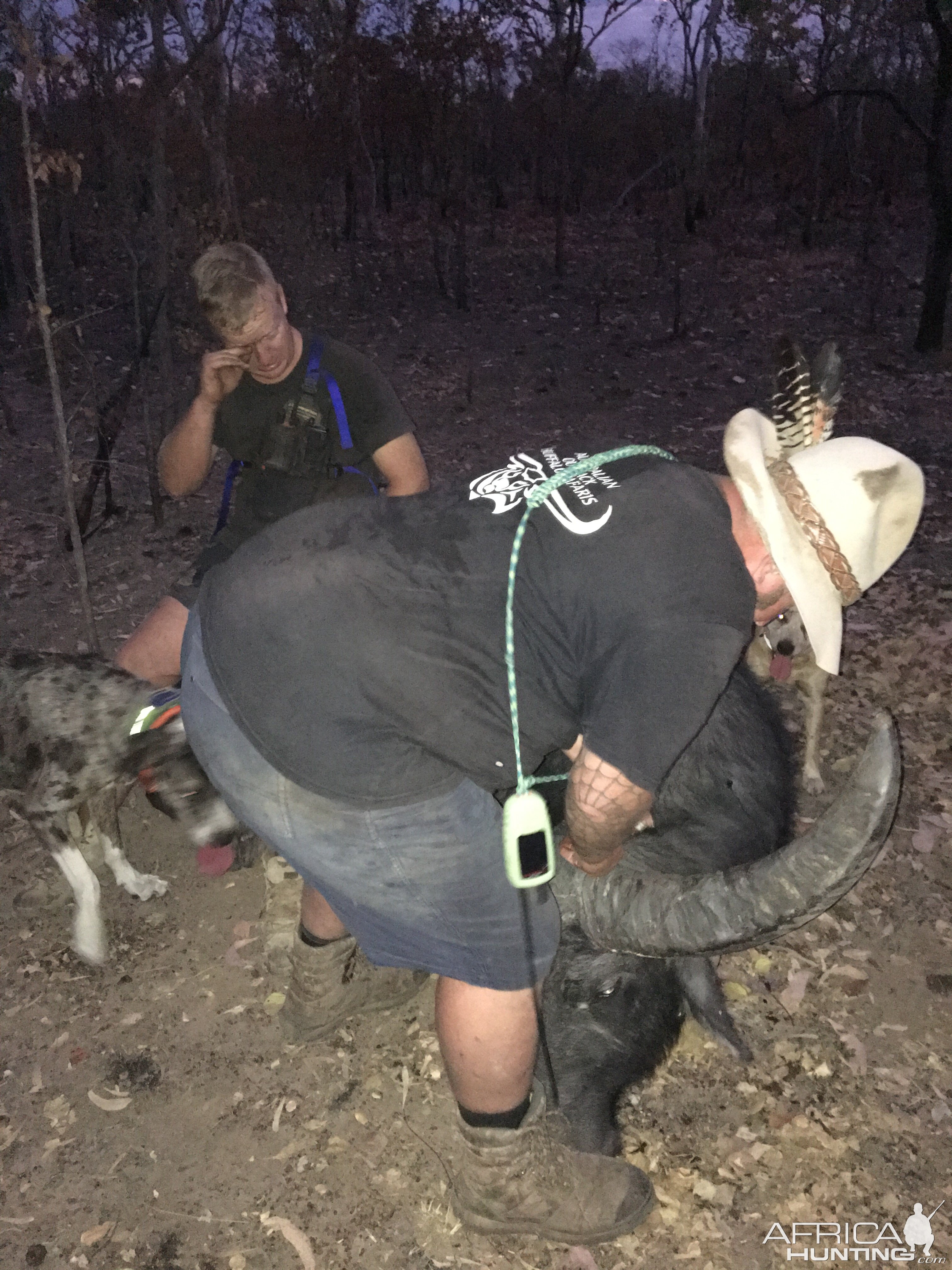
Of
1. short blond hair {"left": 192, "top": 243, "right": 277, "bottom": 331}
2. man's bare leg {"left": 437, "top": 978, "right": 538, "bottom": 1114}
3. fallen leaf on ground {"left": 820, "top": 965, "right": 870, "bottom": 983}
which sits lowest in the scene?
fallen leaf on ground {"left": 820, "top": 965, "right": 870, "bottom": 983}

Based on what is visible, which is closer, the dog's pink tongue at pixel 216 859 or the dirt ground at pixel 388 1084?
the dirt ground at pixel 388 1084

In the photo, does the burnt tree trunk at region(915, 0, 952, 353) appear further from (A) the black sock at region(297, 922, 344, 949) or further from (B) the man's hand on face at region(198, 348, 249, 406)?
(A) the black sock at region(297, 922, 344, 949)

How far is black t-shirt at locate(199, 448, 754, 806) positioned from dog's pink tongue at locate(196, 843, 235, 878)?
231 cm

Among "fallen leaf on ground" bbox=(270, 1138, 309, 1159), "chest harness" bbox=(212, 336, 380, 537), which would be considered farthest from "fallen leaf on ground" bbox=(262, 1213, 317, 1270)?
"chest harness" bbox=(212, 336, 380, 537)

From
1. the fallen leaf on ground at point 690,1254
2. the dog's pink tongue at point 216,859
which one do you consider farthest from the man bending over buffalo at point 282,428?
the fallen leaf on ground at point 690,1254

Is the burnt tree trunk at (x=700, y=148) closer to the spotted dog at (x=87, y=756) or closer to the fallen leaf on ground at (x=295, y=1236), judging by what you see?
the spotted dog at (x=87, y=756)

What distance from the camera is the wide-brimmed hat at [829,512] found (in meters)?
1.99

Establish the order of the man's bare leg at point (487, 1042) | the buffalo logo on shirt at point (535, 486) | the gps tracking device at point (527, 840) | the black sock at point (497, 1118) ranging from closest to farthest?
the buffalo logo on shirt at point (535, 486)
the gps tracking device at point (527, 840)
the man's bare leg at point (487, 1042)
the black sock at point (497, 1118)

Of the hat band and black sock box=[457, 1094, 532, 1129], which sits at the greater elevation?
the hat band

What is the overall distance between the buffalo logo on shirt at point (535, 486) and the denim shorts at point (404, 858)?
71 centimetres

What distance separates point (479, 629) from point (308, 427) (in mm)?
2034

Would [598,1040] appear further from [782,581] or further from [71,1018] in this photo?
[71,1018]

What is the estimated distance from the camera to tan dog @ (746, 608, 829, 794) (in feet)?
15.0

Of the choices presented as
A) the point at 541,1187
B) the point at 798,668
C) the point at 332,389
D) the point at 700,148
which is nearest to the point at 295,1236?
the point at 541,1187
